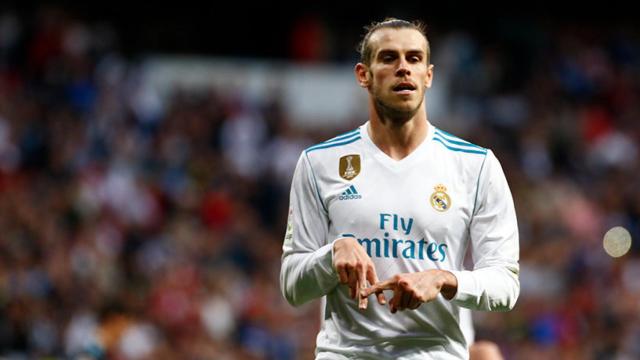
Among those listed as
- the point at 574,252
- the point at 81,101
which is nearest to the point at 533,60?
the point at 574,252

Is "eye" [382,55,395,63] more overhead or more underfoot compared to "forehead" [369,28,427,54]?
more underfoot

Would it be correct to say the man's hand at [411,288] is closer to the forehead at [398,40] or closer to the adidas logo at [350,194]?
the adidas logo at [350,194]

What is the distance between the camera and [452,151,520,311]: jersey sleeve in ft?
14.5

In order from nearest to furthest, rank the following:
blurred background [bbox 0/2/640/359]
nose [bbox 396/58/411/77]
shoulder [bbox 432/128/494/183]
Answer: nose [bbox 396/58/411/77] < shoulder [bbox 432/128/494/183] < blurred background [bbox 0/2/640/359]

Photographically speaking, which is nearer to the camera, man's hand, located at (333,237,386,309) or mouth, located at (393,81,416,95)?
man's hand, located at (333,237,386,309)

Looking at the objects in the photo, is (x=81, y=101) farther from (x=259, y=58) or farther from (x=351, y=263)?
(x=351, y=263)

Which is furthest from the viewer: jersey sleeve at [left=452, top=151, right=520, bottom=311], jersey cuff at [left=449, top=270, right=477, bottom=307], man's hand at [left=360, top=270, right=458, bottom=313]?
jersey sleeve at [left=452, top=151, right=520, bottom=311]

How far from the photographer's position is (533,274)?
43.1 ft

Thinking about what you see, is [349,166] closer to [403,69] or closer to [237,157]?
[403,69]

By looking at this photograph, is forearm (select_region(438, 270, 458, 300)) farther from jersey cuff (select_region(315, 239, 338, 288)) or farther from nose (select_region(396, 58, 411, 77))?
nose (select_region(396, 58, 411, 77))

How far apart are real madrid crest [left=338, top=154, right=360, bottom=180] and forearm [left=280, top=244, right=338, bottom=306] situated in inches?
13.2

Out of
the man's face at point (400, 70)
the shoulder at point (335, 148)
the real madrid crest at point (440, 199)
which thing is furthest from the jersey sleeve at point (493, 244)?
the shoulder at point (335, 148)

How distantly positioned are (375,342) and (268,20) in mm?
13811

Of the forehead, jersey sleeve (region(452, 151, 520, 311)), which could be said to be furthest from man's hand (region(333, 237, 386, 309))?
the forehead
